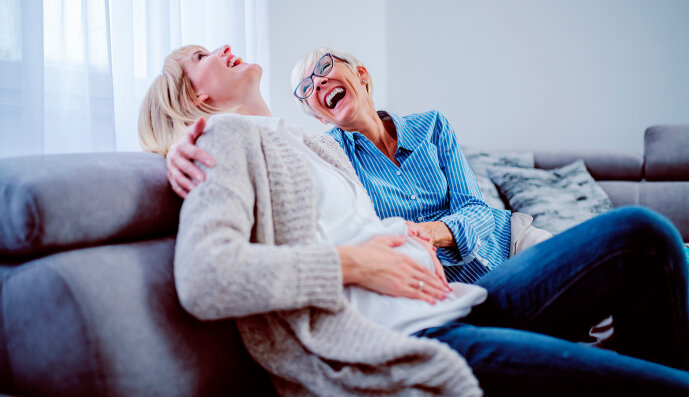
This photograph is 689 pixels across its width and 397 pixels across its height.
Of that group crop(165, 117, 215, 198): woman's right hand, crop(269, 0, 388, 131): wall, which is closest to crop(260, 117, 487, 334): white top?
crop(165, 117, 215, 198): woman's right hand

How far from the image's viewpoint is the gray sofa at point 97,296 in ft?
1.93

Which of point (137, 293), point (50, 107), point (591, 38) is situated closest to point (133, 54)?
point (50, 107)

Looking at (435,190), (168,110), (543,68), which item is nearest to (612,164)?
(543,68)

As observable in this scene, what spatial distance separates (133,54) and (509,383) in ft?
4.44

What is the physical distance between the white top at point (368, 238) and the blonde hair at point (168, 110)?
10.6 inches

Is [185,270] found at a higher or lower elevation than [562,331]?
higher

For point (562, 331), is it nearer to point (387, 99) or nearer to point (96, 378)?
point (96, 378)

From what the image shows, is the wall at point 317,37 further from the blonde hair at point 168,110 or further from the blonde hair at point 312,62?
the blonde hair at point 168,110

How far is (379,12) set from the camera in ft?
9.48

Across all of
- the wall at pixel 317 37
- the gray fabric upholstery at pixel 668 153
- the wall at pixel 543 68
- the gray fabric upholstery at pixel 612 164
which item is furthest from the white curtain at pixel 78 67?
the gray fabric upholstery at pixel 668 153

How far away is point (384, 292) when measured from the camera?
746 millimetres

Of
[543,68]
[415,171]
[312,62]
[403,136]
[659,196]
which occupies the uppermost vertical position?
[543,68]

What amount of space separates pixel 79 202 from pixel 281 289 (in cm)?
34

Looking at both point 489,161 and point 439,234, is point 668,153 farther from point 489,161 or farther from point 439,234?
point 439,234
